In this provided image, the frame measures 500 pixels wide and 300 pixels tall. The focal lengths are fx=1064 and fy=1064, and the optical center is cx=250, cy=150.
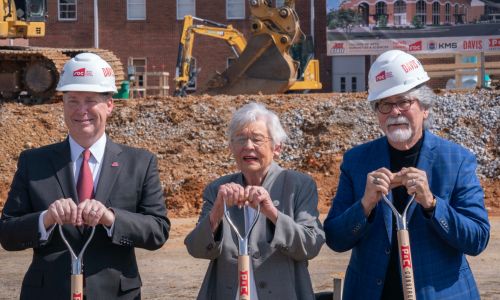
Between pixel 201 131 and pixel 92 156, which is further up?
pixel 92 156

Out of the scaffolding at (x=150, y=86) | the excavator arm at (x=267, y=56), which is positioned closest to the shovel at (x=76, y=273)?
the excavator arm at (x=267, y=56)

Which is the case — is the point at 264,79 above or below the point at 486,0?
below

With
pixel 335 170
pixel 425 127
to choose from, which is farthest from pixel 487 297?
pixel 335 170

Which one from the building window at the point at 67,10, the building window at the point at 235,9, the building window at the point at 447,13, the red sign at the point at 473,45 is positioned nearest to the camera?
the red sign at the point at 473,45

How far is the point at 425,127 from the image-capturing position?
539 cm

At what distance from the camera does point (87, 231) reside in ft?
17.5

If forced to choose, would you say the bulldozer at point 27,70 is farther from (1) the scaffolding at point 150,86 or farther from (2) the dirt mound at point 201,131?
(1) the scaffolding at point 150,86

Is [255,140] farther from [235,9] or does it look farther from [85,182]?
[235,9]

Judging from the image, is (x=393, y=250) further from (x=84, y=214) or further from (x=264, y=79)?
(x=264, y=79)

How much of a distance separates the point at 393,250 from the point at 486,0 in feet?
163

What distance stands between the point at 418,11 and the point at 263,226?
160 feet

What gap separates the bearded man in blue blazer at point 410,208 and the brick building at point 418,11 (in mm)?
47467

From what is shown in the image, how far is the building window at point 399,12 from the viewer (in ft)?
171

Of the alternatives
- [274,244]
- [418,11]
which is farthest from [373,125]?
[418,11]
